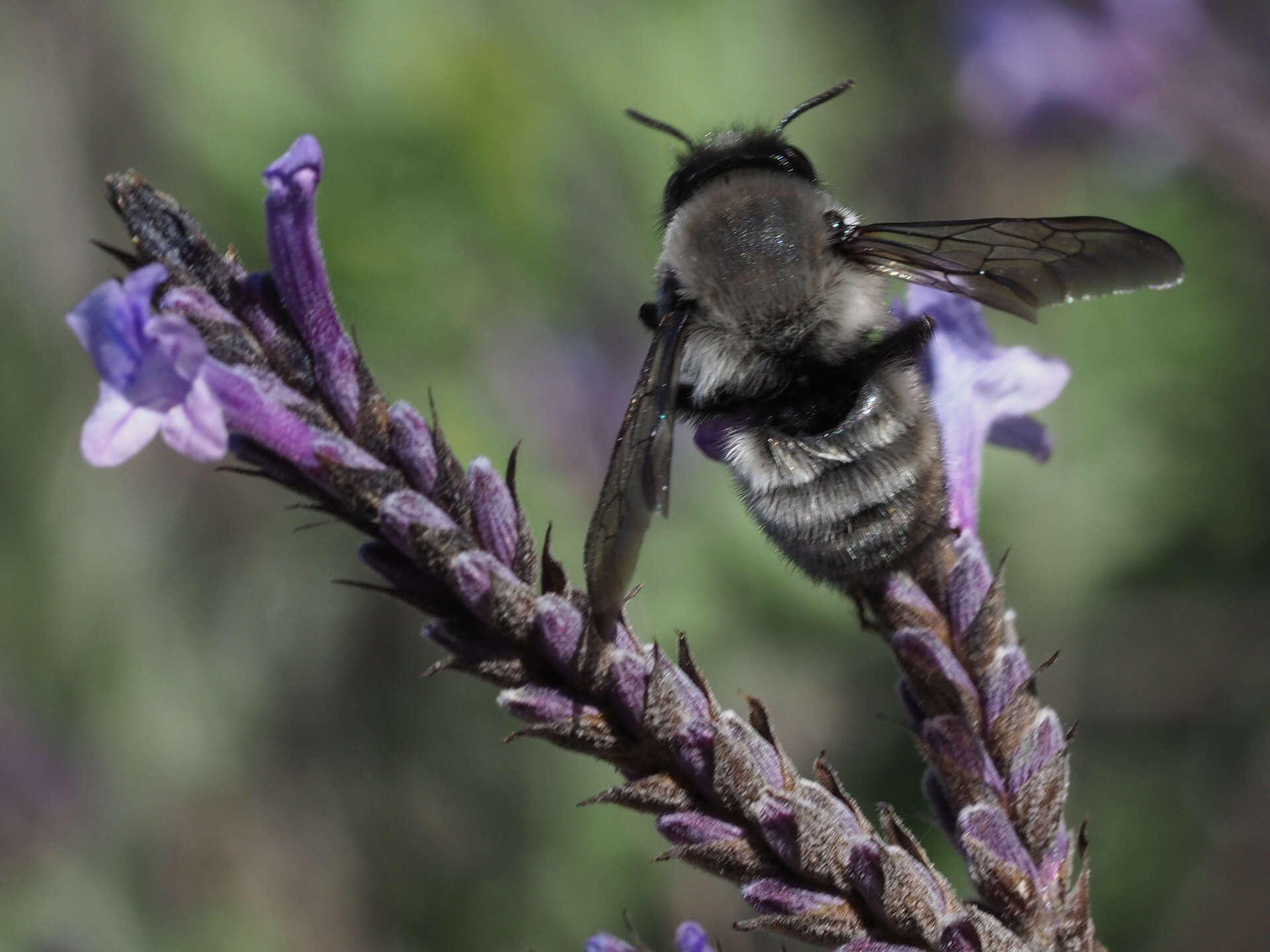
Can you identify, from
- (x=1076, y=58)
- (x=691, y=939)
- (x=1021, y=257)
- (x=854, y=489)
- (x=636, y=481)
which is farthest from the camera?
(x=1076, y=58)

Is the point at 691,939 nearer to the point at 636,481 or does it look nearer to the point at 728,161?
the point at 636,481

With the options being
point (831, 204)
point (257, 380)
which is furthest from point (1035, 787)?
point (257, 380)

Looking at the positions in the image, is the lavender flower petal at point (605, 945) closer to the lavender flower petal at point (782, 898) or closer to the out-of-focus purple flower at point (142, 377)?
the lavender flower petal at point (782, 898)

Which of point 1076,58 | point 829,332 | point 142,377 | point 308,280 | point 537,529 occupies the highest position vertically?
point 1076,58

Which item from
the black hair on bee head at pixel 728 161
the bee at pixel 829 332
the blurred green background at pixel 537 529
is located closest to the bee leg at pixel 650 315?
the bee at pixel 829 332

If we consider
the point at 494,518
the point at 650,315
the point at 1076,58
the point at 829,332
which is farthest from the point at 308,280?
the point at 1076,58
